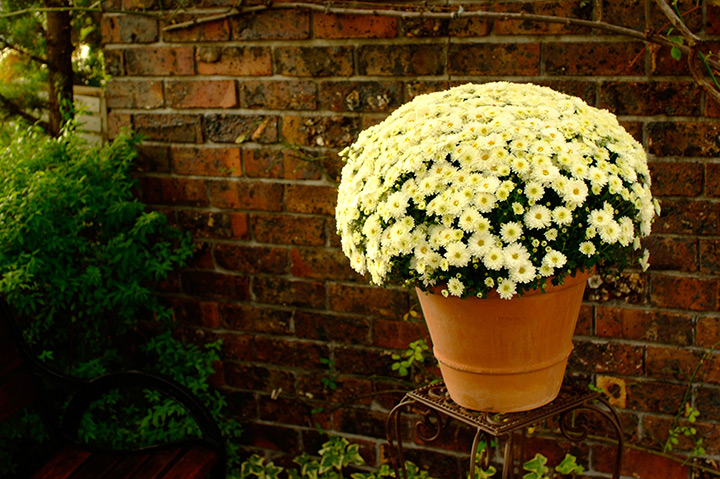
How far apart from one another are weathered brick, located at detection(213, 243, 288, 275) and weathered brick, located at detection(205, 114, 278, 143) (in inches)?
11.6

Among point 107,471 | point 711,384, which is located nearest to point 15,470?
point 107,471

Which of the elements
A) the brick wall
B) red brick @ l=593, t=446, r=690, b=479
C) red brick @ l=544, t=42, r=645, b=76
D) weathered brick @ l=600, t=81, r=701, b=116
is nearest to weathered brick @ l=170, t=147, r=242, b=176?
the brick wall

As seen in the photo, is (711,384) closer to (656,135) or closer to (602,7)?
(656,135)

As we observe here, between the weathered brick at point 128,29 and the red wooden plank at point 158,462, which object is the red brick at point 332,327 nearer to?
the red wooden plank at point 158,462

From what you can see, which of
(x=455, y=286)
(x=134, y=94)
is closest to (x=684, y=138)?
(x=455, y=286)

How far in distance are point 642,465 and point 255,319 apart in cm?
106

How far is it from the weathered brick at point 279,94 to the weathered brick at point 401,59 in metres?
0.15

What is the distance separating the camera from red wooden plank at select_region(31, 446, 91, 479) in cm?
146

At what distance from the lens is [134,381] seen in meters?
1.55

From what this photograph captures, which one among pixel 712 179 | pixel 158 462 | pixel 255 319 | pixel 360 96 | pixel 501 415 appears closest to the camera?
pixel 501 415

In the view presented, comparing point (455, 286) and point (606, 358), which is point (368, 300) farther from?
point (455, 286)

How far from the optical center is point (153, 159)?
6.16 feet

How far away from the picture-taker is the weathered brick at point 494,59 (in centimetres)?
150

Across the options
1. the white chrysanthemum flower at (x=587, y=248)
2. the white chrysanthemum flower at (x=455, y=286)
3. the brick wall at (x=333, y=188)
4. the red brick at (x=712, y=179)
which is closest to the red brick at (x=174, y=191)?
the brick wall at (x=333, y=188)
